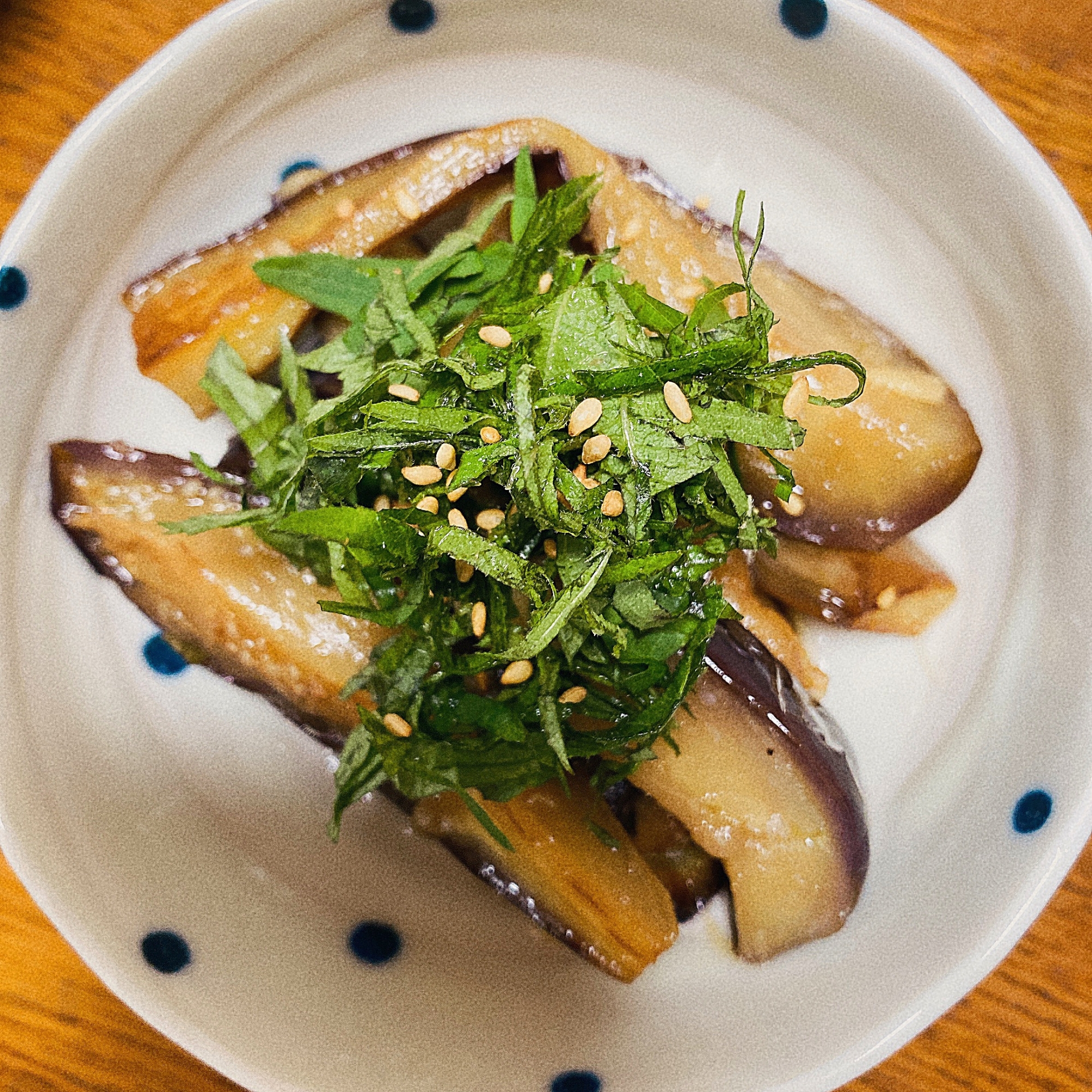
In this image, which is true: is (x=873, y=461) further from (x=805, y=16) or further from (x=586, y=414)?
(x=805, y=16)

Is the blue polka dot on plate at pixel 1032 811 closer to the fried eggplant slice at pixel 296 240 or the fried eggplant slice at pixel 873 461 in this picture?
the fried eggplant slice at pixel 873 461

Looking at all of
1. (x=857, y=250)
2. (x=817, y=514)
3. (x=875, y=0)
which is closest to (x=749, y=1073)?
(x=817, y=514)

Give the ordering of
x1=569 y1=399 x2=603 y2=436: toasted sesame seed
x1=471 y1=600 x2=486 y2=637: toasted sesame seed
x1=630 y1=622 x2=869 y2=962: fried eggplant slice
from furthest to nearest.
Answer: x1=630 y1=622 x2=869 y2=962: fried eggplant slice < x1=471 y1=600 x2=486 y2=637: toasted sesame seed < x1=569 y1=399 x2=603 y2=436: toasted sesame seed

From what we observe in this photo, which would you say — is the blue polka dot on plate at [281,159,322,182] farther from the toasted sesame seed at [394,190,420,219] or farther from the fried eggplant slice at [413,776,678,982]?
the fried eggplant slice at [413,776,678,982]

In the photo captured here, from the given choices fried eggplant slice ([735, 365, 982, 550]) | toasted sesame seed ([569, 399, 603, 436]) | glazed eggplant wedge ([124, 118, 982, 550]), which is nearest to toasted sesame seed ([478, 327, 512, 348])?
toasted sesame seed ([569, 399, 603, 436])

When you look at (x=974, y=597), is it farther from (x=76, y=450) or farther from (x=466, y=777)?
(x=76, y=450)

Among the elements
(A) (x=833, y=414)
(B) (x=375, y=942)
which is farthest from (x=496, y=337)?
(B) (x=375, y=942)

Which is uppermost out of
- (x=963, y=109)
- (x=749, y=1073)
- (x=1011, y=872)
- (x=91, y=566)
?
(x=963, y=109)
